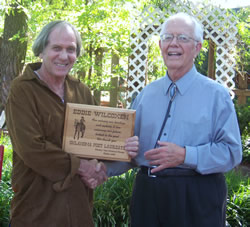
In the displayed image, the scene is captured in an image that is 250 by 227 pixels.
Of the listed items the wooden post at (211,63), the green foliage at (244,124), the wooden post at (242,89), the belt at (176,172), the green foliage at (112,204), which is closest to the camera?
the belt at (176,172)

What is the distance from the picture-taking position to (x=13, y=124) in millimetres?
2363

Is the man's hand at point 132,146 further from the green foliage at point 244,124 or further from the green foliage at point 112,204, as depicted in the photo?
the green foliage at point 244,124

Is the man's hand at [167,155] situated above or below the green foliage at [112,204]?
above

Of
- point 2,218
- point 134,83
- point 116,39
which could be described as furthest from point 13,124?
point 134,83

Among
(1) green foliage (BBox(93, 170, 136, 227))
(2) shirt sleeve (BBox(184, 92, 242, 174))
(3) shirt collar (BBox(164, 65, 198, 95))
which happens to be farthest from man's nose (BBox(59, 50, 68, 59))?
(1) green foliage (BBox(93, 170, 136, 227))

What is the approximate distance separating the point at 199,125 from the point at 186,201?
0.50m

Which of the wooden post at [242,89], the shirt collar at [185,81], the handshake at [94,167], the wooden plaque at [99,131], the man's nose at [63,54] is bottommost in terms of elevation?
the handshake at [94,167]

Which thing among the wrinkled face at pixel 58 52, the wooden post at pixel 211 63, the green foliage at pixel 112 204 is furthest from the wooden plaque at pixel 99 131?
the wooden post at pixel 211 63

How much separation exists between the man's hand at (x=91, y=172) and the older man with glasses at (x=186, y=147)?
11.4 inches

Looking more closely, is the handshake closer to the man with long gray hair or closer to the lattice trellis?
the man with long gray hair

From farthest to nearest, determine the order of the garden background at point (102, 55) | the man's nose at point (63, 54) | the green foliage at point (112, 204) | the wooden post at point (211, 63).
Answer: the wooden post at point (211, 63), the garden background at point (102, 55), the green foliage at point (112, 204), the man's nose at point (63, 54)

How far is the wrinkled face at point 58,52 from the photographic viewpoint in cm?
255

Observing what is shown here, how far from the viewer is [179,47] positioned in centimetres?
249

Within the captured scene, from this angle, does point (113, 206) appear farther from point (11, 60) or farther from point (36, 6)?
point (11, 60)
